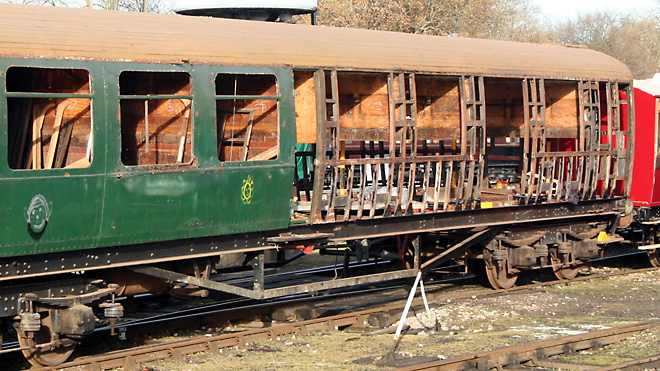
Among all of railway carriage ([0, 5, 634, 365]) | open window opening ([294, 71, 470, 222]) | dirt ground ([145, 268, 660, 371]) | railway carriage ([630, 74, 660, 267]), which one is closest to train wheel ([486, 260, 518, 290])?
railway carriage ([0, 5, 634, 365])

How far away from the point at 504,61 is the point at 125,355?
21.1 ft

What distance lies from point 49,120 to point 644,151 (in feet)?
32.5

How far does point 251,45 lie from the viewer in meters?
8.99

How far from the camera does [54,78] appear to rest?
8.09 m

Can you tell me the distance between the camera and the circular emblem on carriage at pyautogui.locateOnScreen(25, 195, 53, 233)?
7305mm

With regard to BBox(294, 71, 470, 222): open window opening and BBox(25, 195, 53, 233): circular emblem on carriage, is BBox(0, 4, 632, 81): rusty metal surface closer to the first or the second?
BBox(294, 71, 470, 222): open window opening

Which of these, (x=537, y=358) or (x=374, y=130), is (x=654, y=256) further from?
(x=537, y=358)

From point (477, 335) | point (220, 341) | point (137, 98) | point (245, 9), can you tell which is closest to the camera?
point (137, 98)

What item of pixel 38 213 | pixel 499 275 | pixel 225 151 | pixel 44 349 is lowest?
pixel 499 275

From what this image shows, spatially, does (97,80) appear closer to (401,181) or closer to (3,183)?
(3,183)

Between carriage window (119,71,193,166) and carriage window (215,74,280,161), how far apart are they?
1.84ft

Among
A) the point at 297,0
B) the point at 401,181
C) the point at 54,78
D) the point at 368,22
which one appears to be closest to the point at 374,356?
the point at 401,181

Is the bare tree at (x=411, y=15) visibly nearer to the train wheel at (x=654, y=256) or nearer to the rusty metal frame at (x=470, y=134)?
the train wheel at (x=654, y=256)

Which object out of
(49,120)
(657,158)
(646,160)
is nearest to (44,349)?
(49,120)
